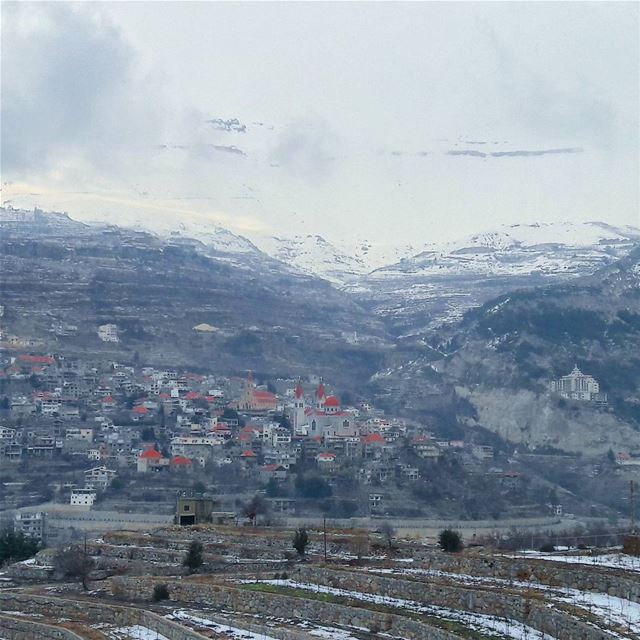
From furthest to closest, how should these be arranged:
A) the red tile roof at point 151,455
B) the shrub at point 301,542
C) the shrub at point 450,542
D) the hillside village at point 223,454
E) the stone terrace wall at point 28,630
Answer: the red tile roof at point 151,455 → the hillside village at point 223,454 → the shrub at point 301,542 → the shrub at point 450,542 → the stone terrace wall at point 28,630

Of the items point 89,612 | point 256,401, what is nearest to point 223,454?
point 256,401

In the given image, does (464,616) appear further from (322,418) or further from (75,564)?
(322,418)

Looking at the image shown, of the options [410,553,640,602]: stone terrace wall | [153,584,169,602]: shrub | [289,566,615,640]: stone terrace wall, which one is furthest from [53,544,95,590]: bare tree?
[410,553,640,602]: stone terrace wall

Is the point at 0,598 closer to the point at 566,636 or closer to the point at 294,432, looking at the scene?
the point at 566,636

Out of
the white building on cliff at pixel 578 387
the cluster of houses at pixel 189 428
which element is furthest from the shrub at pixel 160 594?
the white building on cliff at pixel 578 387

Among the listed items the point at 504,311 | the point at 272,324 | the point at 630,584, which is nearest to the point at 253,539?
the point at 630,584

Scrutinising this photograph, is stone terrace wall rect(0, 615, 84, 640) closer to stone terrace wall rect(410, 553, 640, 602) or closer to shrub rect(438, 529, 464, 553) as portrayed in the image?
stone terrace wall rect(410, 553, 640, 602)

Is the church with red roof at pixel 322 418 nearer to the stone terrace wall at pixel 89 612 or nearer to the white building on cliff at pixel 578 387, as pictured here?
the white building on cliff at pixel 578 387
